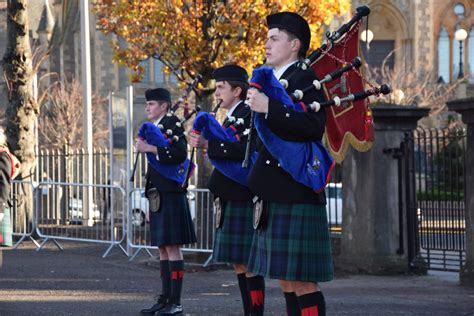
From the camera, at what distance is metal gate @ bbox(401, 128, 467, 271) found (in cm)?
1306

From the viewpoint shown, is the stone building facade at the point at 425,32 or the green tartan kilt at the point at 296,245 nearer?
the green tartan kilt at the point at 296,245

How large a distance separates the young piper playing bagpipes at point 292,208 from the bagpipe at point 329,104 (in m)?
0.03

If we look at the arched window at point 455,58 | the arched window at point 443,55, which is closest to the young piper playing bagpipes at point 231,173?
the arched window at point 443,55

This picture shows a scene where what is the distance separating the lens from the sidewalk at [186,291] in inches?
404

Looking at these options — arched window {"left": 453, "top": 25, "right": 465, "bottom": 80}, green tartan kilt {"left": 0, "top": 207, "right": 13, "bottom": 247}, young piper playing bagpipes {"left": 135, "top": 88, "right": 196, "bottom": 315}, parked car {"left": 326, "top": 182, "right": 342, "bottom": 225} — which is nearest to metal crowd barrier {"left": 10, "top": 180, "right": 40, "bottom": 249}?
parked car {"left": 326, "top": 182, "right": 342, "bottom": 225}

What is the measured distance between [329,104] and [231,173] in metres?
1.94

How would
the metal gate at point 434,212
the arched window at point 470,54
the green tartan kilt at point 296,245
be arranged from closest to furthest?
the green tartan kilt at point 296,245 → the metal gate at point 434,212 → the arched window at point 470,54

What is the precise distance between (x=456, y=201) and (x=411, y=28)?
41.3 metres

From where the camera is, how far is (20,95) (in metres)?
19.9

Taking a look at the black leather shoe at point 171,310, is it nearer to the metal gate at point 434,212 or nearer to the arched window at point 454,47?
the metal gate at point 434,212

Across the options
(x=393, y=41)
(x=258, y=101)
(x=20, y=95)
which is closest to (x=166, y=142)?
(x=258, y=101)

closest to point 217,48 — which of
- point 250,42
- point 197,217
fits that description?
point 250,42

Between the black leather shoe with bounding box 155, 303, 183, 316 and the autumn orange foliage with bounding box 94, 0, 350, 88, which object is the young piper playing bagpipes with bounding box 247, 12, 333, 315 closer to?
the black leather shoe with bounding box 155, 303, 183, 316

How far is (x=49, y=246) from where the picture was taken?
18312 millimetres
